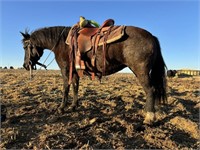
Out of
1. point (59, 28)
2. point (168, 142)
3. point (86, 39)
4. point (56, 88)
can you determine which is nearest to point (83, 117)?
point (86, 39)

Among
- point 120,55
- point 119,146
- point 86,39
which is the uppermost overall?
point 86,39

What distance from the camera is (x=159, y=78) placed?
671cm

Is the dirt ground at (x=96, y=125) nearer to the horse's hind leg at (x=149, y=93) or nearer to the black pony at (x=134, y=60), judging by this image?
the horse's hind leg at (x=149, y=93)

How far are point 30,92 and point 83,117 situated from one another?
4.02m

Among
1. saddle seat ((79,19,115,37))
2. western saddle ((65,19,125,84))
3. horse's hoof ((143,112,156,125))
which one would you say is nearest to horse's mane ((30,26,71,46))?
western saddle ((65,19,125,84))

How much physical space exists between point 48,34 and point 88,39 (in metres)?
1.73

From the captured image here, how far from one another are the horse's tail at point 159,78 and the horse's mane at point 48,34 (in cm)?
276

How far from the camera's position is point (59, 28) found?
26.5ft

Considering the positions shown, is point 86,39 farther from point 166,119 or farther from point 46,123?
point 166,119

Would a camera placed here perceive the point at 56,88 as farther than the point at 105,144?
Yes

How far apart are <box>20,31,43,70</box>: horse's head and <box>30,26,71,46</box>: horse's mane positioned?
5.1 inches

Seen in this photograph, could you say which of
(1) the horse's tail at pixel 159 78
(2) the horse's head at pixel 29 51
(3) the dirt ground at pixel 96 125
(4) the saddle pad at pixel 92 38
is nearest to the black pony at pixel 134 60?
(1) the horse's tail at pixel 159 78

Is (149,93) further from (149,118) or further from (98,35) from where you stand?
(98,35)

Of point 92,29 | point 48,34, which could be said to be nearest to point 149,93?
point 92,29
